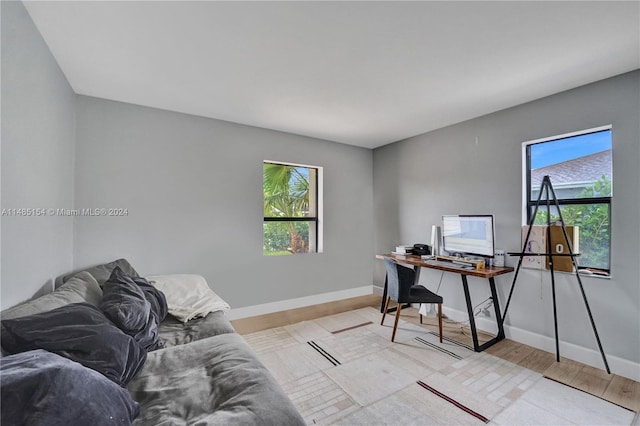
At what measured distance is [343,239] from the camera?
14.5ft

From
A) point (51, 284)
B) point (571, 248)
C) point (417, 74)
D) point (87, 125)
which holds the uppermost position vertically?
point (417, 74)

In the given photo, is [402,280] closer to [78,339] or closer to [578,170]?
[578,170]

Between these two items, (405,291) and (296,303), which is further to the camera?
→ (296,303)

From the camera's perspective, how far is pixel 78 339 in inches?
44.8

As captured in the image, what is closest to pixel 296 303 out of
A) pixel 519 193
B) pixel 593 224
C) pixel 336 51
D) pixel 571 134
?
pixel 519 193

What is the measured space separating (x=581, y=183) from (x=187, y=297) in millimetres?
3814

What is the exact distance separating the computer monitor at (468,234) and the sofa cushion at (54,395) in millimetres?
3258

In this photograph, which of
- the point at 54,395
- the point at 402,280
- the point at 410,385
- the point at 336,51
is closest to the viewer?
the point at 54,395

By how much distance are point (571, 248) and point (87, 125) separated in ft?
15.4

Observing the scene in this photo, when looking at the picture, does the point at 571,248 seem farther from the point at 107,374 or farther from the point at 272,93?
the point at 107,374

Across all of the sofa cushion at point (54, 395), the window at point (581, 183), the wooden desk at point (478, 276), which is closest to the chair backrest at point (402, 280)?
the wooden desk at point (478, 276)

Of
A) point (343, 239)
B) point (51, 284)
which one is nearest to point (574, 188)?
point (343, 239)

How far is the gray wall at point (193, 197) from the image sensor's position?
8.84ft

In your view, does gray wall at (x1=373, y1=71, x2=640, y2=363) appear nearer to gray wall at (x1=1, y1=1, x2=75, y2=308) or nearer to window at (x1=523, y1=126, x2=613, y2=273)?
window at (x1=523, y1=126, x2=613, y2=273)
